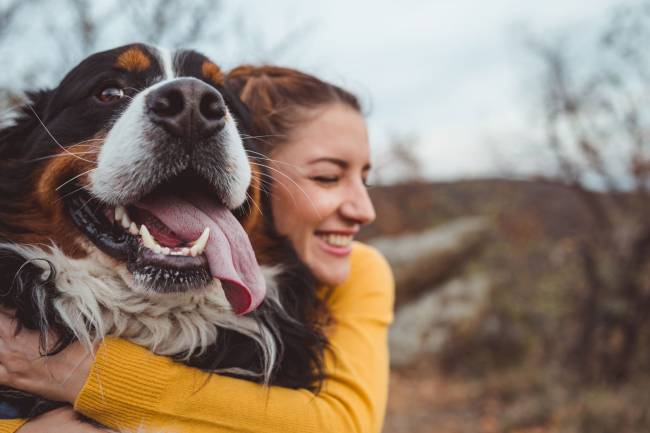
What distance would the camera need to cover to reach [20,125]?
7.51 feet

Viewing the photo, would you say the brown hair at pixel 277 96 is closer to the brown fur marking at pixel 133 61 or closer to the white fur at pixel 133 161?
the brown fur marking at pixel 133 61

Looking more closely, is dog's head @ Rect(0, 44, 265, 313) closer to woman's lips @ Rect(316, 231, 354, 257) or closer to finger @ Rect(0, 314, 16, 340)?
finger @ Rect(0, 314, 16, 340)

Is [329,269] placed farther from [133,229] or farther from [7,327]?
[7,327]

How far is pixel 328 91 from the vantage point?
9.36 ft

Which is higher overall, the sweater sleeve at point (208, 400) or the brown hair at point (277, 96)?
the brown hair at point (277, 96)

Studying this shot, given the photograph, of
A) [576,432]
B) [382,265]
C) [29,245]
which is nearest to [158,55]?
[29,245]

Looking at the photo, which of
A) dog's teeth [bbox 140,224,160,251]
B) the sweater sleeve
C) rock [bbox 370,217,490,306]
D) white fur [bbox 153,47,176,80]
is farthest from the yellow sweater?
→ rock [bbox 370,217,490,306]

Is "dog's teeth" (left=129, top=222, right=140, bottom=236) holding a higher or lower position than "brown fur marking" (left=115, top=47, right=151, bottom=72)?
lower

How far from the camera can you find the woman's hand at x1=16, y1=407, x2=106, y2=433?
1.81 metres

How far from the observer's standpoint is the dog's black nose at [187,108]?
1734mm

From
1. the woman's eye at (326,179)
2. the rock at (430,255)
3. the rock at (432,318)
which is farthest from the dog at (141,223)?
the rock at (430,255)

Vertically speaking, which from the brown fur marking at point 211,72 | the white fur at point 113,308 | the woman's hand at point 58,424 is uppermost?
the brown fur marking at point 211,72

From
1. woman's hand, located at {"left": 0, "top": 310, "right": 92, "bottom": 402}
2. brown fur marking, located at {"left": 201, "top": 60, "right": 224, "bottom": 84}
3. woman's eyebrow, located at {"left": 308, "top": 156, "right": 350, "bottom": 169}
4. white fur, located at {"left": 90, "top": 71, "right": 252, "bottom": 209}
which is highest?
brown fur marking, located at {"left": 201, "top": 60, "right": 224, "bottom": 84}

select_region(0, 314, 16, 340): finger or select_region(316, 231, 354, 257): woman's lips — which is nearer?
select_region(0, 314, 16, 340): finger
